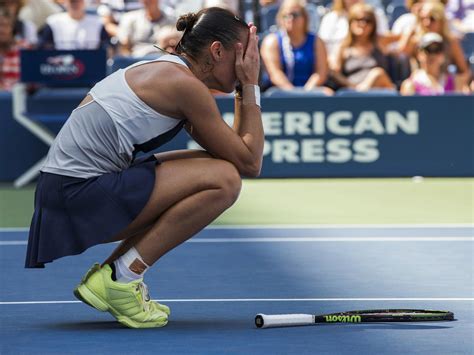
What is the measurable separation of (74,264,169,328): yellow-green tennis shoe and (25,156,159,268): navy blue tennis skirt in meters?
0.15

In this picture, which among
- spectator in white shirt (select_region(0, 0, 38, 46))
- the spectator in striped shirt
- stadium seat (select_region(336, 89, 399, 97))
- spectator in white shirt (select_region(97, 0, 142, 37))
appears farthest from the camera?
spectator in white shirt (select_region(97, 0, 142, 37))

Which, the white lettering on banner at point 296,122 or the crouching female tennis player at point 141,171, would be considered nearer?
the crouching female tennis player at point 141,171

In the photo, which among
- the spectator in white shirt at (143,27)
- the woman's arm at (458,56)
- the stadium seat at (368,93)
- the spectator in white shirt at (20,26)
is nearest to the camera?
Result: the stadium seat at (368,93)

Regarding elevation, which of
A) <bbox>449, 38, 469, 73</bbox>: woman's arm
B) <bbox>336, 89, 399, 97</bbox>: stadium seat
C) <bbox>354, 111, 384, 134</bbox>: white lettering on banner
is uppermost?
<bbox>449, 38, 469, 73</bbox>: woman's arm

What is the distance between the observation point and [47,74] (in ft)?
35.8

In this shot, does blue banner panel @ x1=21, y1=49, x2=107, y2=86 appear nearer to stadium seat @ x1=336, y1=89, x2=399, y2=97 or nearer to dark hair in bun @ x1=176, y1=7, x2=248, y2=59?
stadium seat @ x1=336, y1=89, x2=399, y2=97

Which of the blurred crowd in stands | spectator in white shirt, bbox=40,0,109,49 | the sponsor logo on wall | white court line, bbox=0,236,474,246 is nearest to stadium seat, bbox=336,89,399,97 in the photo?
the blurred crowd in stands

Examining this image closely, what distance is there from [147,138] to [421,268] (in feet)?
6.94

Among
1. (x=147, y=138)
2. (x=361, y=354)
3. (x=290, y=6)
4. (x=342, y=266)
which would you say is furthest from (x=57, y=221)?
(x=290, y=6)

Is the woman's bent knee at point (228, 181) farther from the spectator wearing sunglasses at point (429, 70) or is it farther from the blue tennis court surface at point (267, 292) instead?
the spectator wearing sunglasses at point (429, 70)

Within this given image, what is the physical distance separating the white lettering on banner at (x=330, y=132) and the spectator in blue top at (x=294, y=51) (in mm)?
469

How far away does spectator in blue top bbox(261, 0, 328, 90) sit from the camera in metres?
11.5

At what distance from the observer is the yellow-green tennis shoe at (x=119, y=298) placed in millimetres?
4918

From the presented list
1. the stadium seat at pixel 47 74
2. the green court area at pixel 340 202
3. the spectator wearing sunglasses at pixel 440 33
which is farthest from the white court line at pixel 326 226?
the spectator wearing sunglasses at pixel 440 33
